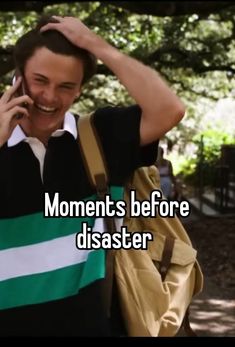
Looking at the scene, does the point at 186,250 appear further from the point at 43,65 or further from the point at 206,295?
the point at 206,295

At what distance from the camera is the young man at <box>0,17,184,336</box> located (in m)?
1.82

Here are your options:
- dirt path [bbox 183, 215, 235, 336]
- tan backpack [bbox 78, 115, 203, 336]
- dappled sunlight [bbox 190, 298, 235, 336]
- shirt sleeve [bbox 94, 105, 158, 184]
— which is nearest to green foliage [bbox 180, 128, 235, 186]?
dirt path [bbox 183, 215, 235, 336]

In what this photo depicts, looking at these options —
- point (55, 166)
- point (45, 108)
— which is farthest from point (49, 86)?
point (55, 166)

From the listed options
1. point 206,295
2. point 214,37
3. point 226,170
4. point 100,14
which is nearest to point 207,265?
point 206,295

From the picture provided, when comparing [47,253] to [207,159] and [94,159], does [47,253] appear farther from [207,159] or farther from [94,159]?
[207,159]

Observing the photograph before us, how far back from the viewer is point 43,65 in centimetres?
184

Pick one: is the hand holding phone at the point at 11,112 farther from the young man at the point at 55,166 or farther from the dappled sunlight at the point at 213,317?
the dappled sunlight at the point at 213,317

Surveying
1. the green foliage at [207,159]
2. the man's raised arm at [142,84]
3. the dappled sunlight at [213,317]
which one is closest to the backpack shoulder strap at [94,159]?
the man's raised arm at [142,84]

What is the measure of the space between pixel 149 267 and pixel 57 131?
434 mm

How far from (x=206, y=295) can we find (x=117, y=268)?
573cm

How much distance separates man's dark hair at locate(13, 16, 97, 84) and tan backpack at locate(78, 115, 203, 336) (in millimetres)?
156

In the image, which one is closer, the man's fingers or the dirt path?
the man's fingers

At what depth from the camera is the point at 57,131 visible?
186cm

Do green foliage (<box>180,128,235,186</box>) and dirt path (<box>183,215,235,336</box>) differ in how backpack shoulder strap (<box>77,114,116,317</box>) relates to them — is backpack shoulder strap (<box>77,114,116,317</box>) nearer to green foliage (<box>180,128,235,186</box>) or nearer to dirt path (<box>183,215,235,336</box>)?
dirt path (<box>183,215,235,336</box>)
